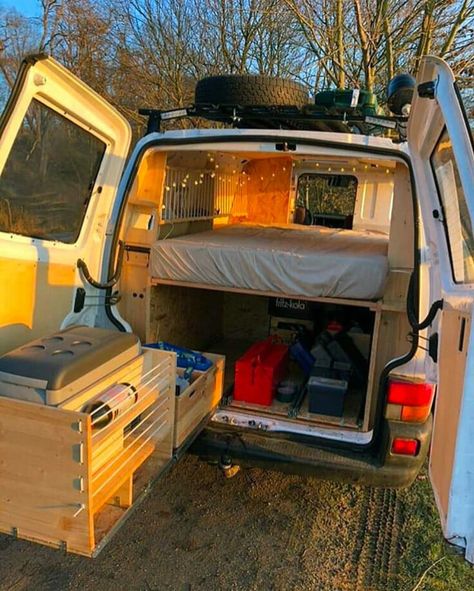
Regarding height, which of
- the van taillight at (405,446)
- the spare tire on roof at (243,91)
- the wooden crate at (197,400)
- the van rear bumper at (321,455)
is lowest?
the van rear bumper at (321,455)

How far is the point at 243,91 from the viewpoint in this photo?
3.55 m

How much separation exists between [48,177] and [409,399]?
222 centimetres

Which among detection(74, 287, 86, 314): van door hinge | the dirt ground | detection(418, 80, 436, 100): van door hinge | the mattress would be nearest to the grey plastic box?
detection(74, 287, 86, 314): van door hinge

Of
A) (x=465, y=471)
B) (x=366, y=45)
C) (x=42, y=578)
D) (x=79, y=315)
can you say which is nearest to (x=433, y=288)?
(x=465, y=471)

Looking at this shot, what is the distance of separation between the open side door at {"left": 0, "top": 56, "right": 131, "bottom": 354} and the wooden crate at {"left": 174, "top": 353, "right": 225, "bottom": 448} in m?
0.83

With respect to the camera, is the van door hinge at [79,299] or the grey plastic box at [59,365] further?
the van door hinge at [79,299]

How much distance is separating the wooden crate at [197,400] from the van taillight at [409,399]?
996 mm

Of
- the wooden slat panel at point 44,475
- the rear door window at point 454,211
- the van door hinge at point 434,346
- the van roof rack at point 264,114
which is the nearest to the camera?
the wooden slat panel at point 44,475

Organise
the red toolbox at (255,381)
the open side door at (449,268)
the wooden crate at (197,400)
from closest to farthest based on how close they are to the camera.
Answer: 1. the open side door at (449,268)
2. the wooden crate at (197,400)
3. the red toolbox at (255,381)

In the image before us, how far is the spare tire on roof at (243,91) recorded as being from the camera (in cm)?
355

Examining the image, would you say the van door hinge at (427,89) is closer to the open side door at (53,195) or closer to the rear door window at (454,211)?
the rear door window at (454,211)

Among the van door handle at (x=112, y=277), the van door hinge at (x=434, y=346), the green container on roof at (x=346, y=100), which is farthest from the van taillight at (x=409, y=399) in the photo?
the green container on roof at (x=346, y=100)

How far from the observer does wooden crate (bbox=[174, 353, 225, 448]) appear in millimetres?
2449

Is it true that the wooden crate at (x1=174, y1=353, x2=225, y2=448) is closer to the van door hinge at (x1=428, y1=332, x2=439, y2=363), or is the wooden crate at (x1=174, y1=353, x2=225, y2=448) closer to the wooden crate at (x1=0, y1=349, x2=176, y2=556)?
the wooden crate at (x1=0, y1=349, x2=176, y2=556)
